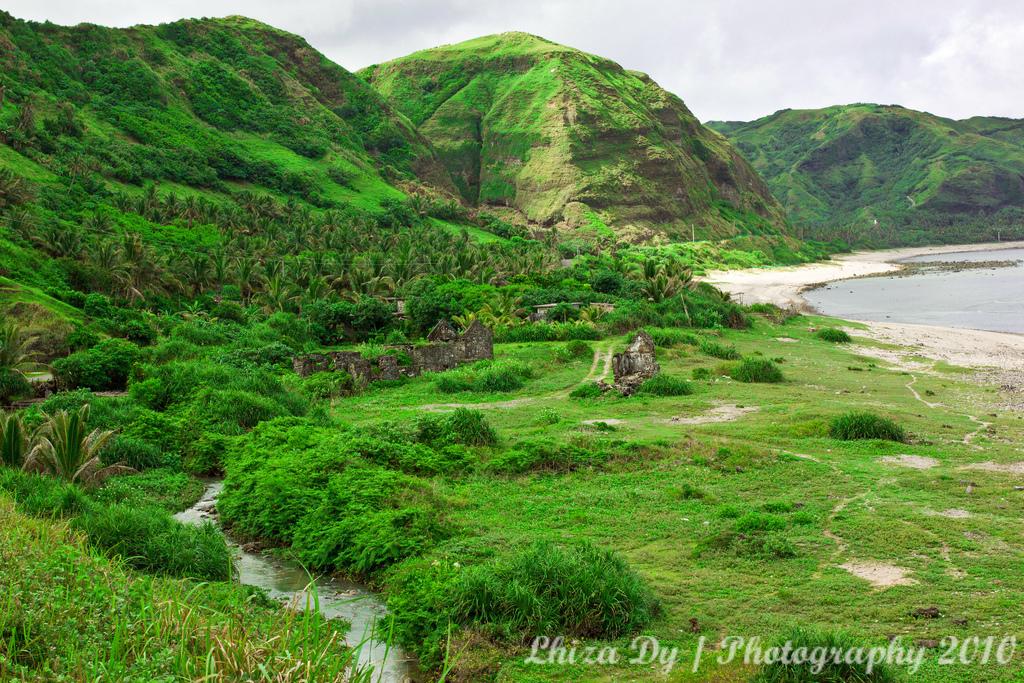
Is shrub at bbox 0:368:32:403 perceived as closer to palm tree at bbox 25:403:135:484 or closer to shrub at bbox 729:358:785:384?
palm tree at bbox 25:403:135:484

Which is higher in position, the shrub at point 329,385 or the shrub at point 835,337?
the shrub at point 329,385

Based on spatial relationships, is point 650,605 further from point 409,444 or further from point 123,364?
point 123,364

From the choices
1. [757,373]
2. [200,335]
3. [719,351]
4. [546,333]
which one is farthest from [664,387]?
[200,335]

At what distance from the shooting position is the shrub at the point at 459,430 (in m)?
21.0

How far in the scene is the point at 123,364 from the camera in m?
33.3

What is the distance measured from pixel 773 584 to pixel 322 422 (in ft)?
53.0

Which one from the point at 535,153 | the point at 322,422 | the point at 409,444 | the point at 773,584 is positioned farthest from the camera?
the point at 535,153

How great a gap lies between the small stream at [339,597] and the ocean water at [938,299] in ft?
→ 194

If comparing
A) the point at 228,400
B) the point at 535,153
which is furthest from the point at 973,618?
the point at 535,153

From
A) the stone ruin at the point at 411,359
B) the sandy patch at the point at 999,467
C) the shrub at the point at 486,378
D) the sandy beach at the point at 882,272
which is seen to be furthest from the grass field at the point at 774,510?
the sandy beach at the point at 882,272

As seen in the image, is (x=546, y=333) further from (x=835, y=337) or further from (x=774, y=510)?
(x=774, y=510)

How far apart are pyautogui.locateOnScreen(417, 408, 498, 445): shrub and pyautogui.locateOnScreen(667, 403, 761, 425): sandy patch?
19.7ft

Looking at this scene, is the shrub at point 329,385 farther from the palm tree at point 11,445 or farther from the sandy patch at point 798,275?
the sandy patch at point 798,275

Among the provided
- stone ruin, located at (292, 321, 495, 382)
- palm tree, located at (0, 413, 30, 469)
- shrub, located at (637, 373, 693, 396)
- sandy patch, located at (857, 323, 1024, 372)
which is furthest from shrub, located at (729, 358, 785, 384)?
palm tree, located at (0, 413, 30, 469)
